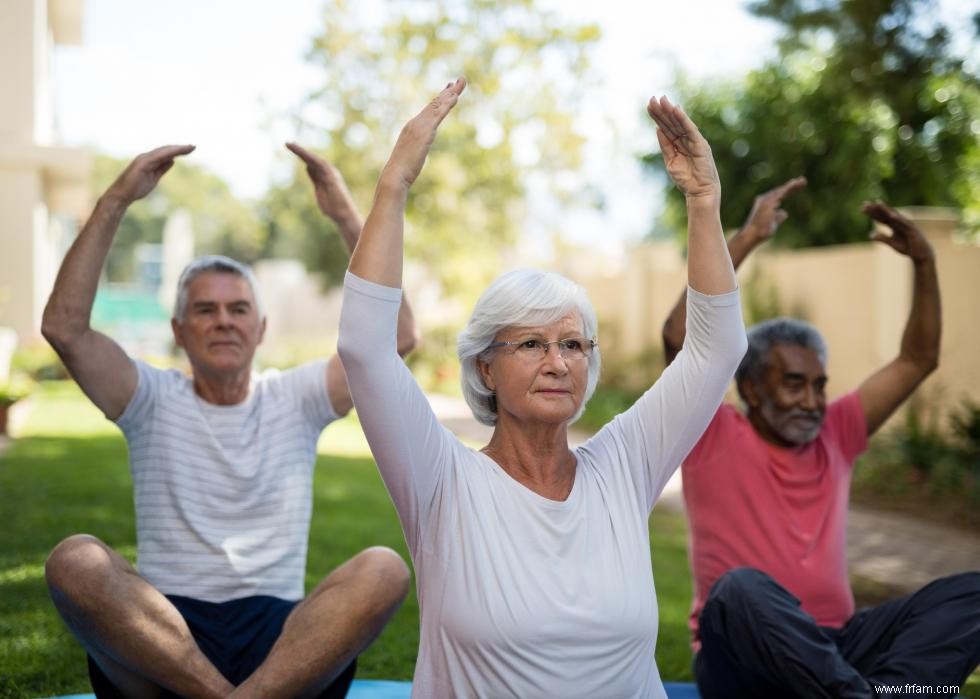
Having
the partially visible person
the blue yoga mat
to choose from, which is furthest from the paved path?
the partially visible person

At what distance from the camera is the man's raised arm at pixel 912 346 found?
11.2 feet

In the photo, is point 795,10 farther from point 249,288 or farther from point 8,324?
point 8,324

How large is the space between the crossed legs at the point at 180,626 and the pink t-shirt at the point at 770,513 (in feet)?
3.45

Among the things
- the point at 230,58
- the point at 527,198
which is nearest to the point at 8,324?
the point at 527,198

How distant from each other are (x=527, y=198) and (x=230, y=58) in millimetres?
12934

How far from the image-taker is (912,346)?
343 centimetres

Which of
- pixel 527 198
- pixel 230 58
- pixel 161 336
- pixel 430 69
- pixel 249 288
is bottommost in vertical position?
pixel 161 336

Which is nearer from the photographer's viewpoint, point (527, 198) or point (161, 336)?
point (527, 198)

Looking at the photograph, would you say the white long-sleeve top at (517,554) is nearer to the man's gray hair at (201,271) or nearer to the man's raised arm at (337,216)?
the man's raised arm at (337,216)

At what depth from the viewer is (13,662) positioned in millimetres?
3686

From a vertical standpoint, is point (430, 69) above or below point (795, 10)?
above

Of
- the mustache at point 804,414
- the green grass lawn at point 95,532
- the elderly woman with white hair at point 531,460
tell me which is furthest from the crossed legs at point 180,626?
the mustache at point 804,414

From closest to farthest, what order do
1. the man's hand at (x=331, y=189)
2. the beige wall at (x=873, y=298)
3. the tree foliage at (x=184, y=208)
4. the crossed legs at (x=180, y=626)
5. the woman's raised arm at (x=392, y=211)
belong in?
the woman's raised arm at (x=392, y=211) < the crossed legs at (x=180, y=626) < the man's hand at (x=331, y=189) < the beige wall at (x=873, y=298) < the tree foliage at (x=184, y=208)

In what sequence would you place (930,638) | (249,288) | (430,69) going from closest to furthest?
(930,638) → (249,288) → (430,69)
